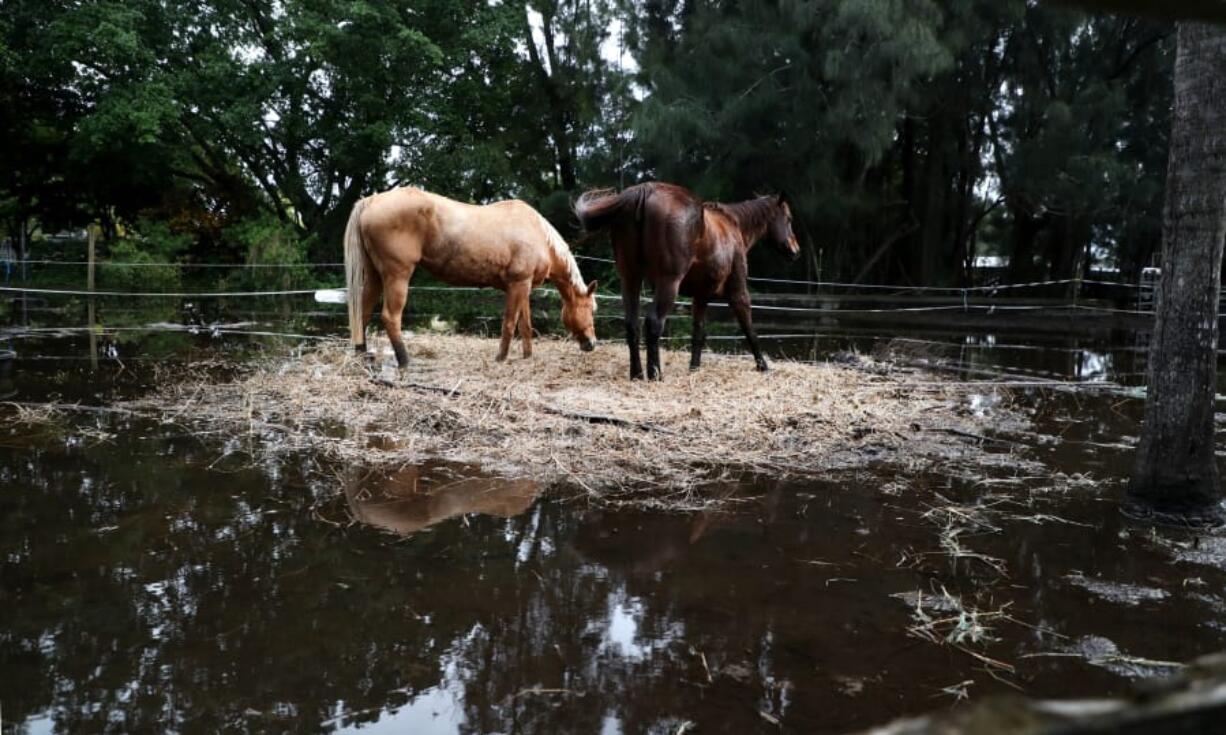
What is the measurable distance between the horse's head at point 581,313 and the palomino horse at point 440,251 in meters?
0.23

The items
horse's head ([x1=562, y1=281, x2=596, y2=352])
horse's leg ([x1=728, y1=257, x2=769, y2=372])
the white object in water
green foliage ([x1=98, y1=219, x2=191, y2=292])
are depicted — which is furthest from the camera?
green foliage ([x1=98, y1=219, x2=191, y2=292])

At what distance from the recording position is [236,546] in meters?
2.97

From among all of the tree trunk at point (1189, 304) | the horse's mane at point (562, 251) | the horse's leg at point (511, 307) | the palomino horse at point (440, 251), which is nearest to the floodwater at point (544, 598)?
the tree trunk at point (1189, 304)

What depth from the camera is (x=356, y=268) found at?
6.93 meters

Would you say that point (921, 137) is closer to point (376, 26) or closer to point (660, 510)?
point (376, 26)

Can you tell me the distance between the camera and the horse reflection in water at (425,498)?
11.0 ft

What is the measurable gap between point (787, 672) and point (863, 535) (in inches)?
49.7

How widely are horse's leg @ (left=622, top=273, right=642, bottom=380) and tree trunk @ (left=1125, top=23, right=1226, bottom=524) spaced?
3601mm

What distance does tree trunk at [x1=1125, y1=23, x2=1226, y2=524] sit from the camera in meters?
3.28

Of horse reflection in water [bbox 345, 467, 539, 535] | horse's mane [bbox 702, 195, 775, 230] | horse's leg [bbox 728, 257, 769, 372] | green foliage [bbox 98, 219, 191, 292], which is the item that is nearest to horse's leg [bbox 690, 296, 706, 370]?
horse's leg [bbox 728, 257, 769, 372]

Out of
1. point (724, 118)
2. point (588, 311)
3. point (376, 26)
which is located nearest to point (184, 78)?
point (376, 26)

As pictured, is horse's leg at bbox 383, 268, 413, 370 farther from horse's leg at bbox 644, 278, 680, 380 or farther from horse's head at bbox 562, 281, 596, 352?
horse's leg at bbox 644, 278, 680, 380

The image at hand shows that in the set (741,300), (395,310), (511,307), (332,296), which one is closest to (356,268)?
(395,310)

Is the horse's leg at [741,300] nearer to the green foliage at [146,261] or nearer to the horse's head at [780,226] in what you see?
the horse's head at [780,226]
